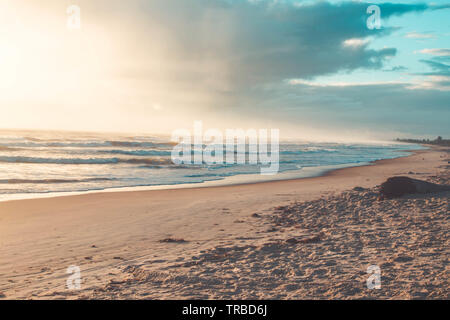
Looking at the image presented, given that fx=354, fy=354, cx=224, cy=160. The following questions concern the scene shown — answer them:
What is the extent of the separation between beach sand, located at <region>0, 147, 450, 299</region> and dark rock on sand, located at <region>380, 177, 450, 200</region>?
39 centimetres

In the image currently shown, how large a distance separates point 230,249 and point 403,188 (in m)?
6.34

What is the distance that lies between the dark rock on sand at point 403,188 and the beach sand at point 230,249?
0.39 metres

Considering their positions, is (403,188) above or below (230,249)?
above

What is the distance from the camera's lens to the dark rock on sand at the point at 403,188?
10.1 metres

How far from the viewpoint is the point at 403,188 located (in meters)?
10.2

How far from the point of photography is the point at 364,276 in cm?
477

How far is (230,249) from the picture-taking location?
643cm

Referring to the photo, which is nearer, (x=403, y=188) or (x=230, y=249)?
(x=230, y=249)

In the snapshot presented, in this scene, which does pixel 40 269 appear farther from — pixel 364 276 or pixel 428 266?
pixel 428 266

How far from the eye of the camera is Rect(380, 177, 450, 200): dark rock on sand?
10148 millimetres

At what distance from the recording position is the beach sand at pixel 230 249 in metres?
4.55

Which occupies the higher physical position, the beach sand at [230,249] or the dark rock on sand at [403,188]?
the dark rock on sand at [403,188]

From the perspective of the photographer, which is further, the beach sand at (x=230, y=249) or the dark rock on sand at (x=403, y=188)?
the dark rock on sand at (x=403, y=188)

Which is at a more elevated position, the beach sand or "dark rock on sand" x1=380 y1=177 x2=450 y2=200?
"dark rock on sand" x1=380 y1=177 x2=450 y2=200
